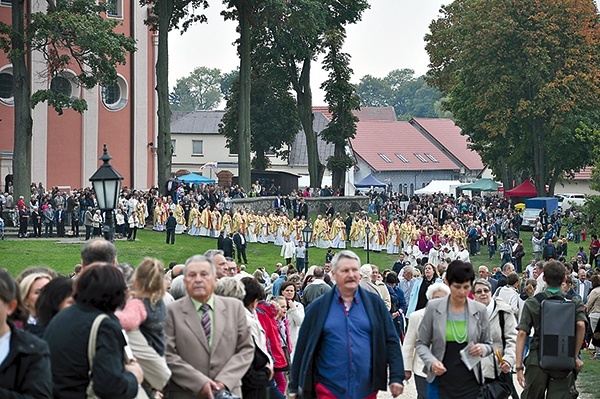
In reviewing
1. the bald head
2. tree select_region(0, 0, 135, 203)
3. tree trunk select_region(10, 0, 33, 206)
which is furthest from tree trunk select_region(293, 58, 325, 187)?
the bald head

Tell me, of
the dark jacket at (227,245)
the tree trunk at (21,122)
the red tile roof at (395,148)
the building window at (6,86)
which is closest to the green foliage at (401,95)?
the red tile roof at (395,148)

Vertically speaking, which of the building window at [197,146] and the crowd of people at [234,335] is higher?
the building window at [197,146]

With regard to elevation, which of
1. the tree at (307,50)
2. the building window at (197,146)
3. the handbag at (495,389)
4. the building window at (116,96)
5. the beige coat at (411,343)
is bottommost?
the handbag at (495,389)

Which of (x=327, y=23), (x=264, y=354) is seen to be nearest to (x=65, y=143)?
(x=327, y=23)

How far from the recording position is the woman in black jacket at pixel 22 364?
5645mm

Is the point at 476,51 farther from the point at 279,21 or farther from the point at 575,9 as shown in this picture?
the point at 279,21

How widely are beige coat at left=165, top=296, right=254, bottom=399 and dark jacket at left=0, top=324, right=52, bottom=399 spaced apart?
1.86 metres

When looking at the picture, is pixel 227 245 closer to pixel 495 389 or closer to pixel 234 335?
pixel 495 389

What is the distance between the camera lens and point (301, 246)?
38.5 m

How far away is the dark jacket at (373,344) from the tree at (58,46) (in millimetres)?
32125

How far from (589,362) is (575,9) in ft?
134

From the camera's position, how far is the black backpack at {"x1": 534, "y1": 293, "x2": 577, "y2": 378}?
951 cm

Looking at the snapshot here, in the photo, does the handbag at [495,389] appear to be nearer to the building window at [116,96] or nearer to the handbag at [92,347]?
the handbag at [92,347]

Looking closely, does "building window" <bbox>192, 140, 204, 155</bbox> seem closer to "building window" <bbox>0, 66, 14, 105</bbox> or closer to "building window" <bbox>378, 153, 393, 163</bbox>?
"building window" <bbox>378, 153, 393, 163</bbox>
